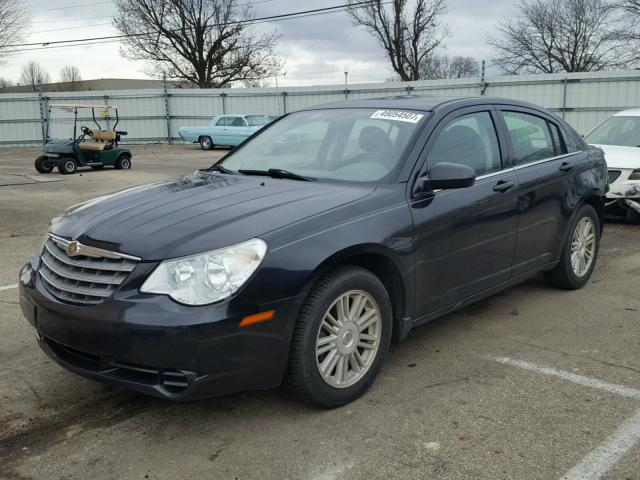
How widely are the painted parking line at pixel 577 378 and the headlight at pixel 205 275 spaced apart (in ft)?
6.33

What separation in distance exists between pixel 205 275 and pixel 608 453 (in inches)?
79.5

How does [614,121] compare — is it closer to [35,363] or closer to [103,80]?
[35,363]

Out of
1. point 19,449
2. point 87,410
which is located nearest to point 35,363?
point 87,410

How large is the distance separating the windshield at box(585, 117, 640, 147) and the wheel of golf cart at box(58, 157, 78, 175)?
1267 cm

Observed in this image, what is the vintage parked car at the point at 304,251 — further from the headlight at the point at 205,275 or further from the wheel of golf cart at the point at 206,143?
the wheel of golf cart at the point at 206,143

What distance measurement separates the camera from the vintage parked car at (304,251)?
2777 mm

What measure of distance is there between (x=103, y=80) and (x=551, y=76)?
72.0 metres

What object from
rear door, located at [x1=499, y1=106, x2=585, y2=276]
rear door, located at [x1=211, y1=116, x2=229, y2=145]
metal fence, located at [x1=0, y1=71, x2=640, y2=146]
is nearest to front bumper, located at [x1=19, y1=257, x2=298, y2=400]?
rear door, located at [x1=499, y1=106, x2=585, y2=276]

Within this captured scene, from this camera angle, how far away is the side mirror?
3.56 meters

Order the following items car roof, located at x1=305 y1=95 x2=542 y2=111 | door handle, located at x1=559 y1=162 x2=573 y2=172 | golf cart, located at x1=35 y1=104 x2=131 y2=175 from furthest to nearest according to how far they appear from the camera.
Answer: golf cart, located at x1=35 y1=104 x2=131 y2=175
door handle, located at x1=559 y1=162 x2=573 y2=172
car roof, located at x1=305 y1=95 x2=542 y2=111

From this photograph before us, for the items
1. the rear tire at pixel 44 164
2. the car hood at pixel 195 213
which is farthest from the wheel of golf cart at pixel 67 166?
the car hood at pixel 195 213

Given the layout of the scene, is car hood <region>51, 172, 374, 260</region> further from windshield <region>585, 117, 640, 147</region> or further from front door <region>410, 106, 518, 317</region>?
windshield <region>585, 117, 640, 147</region>

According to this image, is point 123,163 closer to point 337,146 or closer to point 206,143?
point 206,143

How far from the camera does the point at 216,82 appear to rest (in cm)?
3947
